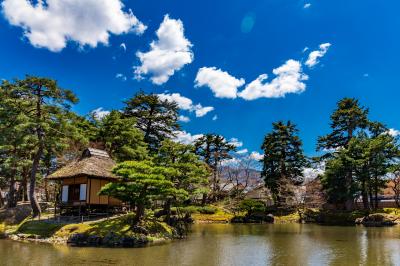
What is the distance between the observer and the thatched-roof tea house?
2319 centimetres

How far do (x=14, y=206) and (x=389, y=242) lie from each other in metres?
26.7

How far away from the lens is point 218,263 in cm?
1342

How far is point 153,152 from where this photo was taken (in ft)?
126

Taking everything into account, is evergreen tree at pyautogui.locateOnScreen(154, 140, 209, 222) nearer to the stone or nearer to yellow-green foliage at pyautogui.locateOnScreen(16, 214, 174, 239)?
yellow-green foliage at pyautogui.locateOnScreen(16, 214, 174, 239)

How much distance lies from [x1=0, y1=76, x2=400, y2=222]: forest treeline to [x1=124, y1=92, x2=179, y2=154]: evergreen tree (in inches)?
4.7

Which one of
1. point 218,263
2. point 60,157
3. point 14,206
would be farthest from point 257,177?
point 218,263

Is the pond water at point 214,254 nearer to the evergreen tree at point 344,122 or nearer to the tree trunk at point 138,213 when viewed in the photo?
the tree trunk at point 138,213

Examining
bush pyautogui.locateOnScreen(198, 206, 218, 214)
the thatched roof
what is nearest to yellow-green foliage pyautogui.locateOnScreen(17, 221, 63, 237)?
the thatched roof

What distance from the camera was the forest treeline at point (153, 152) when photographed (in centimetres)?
2208

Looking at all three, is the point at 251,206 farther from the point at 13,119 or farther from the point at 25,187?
the point at 13,119

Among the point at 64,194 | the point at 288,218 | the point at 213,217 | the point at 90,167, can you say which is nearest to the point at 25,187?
the point at 64,194

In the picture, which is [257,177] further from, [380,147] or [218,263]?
[218,263]

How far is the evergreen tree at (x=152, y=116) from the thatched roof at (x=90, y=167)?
587 inches

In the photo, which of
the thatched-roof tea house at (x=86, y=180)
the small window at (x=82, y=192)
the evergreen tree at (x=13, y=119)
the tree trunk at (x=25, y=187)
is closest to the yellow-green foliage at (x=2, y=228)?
the thatched-roof tea house at (x=86, y=180)
